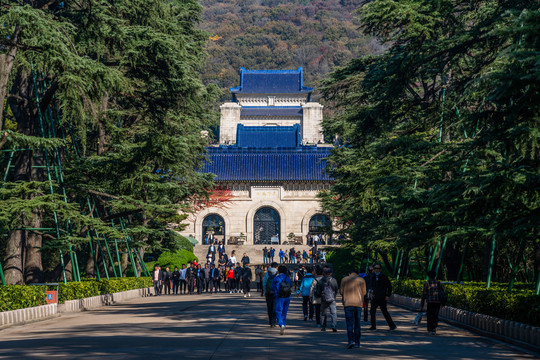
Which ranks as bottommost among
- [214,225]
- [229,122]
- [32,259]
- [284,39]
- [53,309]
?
[53,309]

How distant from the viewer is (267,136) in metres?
69.6

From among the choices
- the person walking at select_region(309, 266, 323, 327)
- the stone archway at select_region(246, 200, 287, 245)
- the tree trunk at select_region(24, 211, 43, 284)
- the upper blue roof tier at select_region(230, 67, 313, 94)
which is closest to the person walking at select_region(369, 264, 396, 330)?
the person walking at select_region(309, 266, 323, 327)

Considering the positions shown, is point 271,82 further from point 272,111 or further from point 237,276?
point 237,276

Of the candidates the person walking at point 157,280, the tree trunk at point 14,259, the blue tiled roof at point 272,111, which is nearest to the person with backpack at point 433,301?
the tree trunk at point 14,259

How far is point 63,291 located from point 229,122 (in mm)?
59912

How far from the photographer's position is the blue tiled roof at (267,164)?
59.0 meters

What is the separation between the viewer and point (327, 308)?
15.3 m

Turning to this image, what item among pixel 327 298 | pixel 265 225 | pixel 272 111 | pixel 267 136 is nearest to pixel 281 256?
pixel 265 225

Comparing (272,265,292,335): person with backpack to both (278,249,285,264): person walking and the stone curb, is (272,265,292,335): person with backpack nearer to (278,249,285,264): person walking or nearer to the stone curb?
the stone curb

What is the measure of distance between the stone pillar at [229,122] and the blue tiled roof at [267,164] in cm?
1851

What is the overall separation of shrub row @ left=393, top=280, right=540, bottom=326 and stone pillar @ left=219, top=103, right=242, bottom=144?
200ft

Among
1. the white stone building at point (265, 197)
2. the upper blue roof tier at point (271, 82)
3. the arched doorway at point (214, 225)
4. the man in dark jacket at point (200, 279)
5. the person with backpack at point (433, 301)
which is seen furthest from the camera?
the upper blue roof tier at point (271, 82)

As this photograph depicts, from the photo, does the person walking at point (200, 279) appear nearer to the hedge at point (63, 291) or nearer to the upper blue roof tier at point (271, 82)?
the hedge at point (63, 291)

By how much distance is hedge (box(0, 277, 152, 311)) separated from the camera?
55.4 feet
